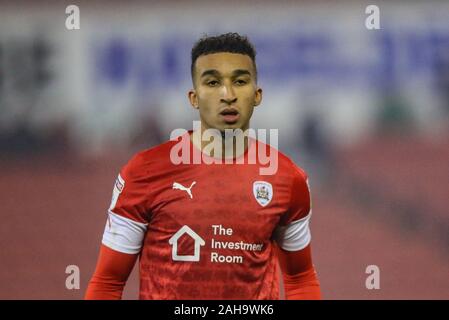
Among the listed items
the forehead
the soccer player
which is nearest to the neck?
the soccer player

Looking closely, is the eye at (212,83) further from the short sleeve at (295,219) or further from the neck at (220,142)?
the short sleeve at (295,219)

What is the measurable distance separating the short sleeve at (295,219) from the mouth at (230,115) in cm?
33

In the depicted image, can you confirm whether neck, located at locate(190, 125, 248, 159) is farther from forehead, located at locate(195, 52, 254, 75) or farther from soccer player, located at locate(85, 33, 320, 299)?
forehead, located at locate(195, 52, 254, 75)

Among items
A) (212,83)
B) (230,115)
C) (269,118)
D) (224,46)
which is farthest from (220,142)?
(269,118)

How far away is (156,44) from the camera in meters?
3.93

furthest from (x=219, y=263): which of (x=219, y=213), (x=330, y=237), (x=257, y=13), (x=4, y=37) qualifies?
(x=4, y=37)

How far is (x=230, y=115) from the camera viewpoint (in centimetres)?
269

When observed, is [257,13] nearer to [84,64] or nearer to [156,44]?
[156,44]

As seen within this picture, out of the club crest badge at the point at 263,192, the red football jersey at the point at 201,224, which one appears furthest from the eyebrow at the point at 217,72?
the club crest badge at the point at 263,192

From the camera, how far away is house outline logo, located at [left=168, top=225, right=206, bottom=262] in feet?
8.54

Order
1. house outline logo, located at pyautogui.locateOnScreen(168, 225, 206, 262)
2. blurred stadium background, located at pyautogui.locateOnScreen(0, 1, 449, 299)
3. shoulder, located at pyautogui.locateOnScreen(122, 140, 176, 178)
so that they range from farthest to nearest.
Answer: blurred stadium background, located at pyautogui.locateOnScreen(0, 1, 449, 299)
shoulder, located at pyautogui.locateOnScreen(122, 140, 176, 178)
house outline logo, located at pyautogui.locateOnScreen(168, 225, 206, 262)

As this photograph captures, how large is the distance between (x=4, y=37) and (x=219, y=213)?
6.51ft

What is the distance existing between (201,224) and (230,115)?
42 cm

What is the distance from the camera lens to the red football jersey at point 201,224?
8.54 ft
